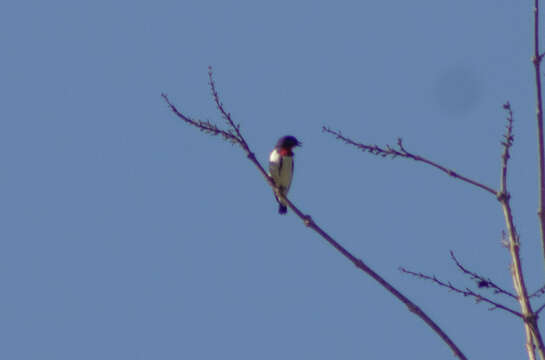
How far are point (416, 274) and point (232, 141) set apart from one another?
1.16 meters

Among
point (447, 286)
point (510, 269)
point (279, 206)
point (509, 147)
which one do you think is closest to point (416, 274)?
point (447, 286)

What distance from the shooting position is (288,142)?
10.4 meters

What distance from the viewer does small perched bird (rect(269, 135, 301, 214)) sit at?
10.3 meters

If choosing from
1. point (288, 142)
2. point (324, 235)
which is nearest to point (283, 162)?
point (288, 142)

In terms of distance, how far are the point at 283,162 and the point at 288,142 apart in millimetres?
265

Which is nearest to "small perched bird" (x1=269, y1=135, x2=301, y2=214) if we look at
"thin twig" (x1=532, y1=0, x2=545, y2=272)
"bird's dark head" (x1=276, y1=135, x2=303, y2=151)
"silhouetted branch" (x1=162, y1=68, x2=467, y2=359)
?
"bird's dark head" (x1=276, y1=135, x2=303, y2=151)

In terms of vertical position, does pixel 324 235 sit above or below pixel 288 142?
below

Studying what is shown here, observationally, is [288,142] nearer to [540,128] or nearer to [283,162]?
[283,162]

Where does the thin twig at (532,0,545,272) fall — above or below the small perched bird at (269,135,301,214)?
below

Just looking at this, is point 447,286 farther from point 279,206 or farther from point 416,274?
point 279,206

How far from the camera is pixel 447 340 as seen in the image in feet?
10.9

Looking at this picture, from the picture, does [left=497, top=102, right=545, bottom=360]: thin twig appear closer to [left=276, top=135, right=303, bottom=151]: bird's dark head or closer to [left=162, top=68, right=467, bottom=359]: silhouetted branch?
[left=162, top=68, right=467, bottom=359]: silhouetted branch

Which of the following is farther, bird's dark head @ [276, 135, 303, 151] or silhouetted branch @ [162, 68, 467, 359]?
bird's dark head @ [276, 135, 303, 151]

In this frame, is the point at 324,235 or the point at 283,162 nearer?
the point at 324,235
